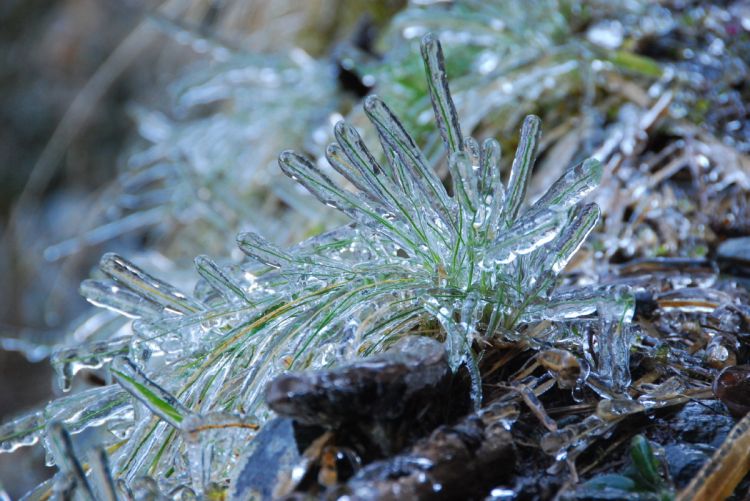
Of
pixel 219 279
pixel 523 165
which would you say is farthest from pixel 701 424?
pixel 219 279

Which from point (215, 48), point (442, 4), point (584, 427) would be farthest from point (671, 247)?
point (215, 48)

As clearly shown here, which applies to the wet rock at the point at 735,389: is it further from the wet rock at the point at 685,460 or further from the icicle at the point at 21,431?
the icicle at the point at 21,431

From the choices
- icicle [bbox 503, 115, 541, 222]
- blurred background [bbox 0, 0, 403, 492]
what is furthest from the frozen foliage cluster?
blurred background [bbox 0, 0, 403, 492]

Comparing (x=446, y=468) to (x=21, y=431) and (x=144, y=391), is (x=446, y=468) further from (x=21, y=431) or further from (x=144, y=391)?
(x=21, y=431)

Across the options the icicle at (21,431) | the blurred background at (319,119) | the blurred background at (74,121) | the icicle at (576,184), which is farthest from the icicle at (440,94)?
the blurred background at (74,121)

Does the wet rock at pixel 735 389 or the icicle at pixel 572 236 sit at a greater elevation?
the icicle at pixel 572 236
